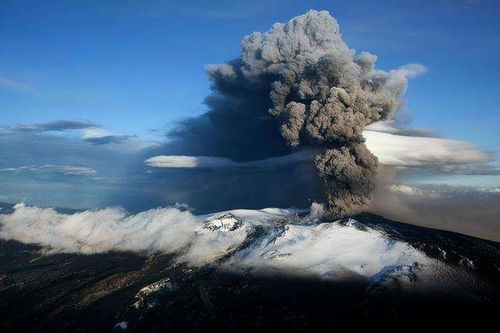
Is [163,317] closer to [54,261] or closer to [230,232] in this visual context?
[230,232]

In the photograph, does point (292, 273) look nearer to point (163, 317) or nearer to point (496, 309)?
point (163, 317)

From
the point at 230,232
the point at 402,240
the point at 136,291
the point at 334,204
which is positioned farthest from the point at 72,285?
the point at 402,240

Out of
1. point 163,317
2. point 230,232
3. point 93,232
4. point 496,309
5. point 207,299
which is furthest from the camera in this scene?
point 93,232

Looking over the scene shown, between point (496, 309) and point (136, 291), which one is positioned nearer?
point (496, 309)

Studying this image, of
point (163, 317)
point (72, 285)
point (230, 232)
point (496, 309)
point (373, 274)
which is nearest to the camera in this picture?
point (496, 309)

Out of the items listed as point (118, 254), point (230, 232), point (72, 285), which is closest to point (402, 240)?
point (230, 232)

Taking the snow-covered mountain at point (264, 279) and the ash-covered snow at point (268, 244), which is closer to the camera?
the snow-covered mountain at point (264, 279)

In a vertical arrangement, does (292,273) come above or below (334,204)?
below

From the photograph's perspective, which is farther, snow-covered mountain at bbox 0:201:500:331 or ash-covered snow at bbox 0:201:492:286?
ash-covered snow at bbox 0:201:492:286

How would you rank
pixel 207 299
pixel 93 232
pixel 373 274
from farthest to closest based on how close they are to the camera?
pixel 93 232 → pixel 373 274 → pixel 207 299
